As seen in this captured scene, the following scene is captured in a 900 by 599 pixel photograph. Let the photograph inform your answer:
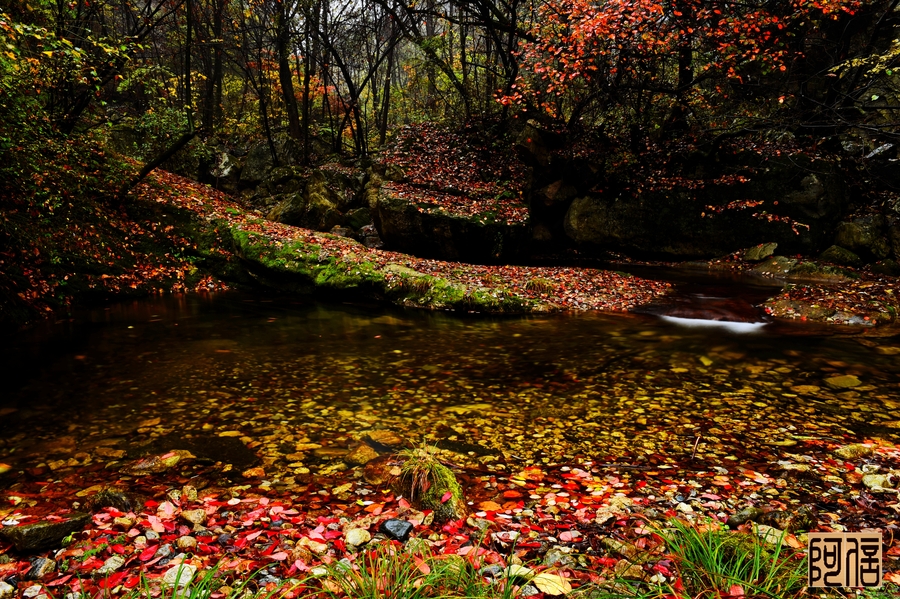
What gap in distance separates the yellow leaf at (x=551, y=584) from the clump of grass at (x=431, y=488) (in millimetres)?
925

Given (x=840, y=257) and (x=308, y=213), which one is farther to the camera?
(x=308, y=213)

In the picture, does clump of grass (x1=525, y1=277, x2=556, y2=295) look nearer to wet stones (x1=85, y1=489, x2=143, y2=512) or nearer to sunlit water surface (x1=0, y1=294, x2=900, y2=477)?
sunlit water surface (x1=0, y1=294, x2=900, y2=477)

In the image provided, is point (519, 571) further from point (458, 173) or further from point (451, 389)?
point (458, 173)

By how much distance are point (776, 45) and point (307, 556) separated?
1815 cm

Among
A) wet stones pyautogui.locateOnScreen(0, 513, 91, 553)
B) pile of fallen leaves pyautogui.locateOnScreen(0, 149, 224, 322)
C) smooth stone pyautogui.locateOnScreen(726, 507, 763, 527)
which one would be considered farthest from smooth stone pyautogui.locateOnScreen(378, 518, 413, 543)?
pile of fallen leaves pyautogui.locateOnScreen(0, 149, 224, 322)

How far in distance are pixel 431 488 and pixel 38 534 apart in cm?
241

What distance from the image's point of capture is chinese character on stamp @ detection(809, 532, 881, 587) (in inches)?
92.7

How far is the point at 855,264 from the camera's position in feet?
49.4

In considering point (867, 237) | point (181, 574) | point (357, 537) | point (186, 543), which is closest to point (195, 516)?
point (186, 543)

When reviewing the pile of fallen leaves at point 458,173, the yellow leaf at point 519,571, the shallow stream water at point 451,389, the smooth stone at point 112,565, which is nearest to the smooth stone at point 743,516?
the shallow stream water at point 451,389

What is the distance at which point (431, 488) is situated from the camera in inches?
140

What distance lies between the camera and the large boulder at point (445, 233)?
1608cm

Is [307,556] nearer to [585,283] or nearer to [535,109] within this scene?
[585,283]

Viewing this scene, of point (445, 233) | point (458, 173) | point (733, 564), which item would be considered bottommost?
point (733, 564)
